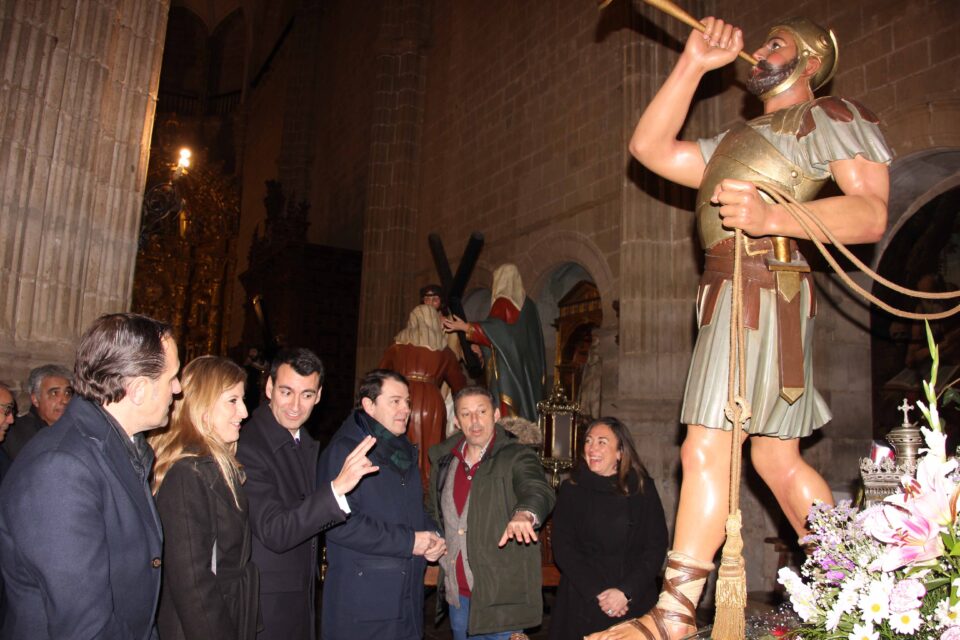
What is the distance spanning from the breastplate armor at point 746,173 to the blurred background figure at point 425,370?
390 centimetres

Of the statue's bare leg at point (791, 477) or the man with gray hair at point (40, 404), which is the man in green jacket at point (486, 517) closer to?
the statue's bare leg at point (791, 477)

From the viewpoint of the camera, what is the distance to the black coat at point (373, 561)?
8.59 ft

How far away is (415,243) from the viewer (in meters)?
12.1

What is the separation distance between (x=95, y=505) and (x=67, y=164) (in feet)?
10.7

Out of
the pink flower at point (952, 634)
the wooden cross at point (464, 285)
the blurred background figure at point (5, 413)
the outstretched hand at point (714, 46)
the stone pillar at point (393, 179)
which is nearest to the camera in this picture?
the pink flower at point (952, 634)

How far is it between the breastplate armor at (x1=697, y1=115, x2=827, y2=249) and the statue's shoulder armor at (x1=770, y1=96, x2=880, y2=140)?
6 cm

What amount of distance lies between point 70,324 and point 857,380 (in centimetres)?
543

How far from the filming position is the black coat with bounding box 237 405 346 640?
2.37 m

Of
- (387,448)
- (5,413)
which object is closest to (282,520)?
(387,448)

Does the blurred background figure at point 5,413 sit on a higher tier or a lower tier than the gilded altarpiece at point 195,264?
lower

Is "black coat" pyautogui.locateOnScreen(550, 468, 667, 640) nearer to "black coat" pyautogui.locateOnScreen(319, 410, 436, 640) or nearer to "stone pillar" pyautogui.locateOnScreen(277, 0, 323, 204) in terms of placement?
"black coat" pyautogui.locateOnScreen(319, 410, 436, 640)

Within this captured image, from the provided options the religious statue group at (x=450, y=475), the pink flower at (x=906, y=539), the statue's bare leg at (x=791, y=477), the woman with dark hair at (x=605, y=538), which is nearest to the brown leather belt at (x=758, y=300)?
the religious statue group at (x=450, y=475)

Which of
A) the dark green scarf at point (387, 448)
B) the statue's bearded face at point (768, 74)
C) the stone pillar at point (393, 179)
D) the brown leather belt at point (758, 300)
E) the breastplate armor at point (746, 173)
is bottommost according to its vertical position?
the dark green scarf at point (387, 448)

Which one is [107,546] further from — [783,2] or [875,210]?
[783,2]
